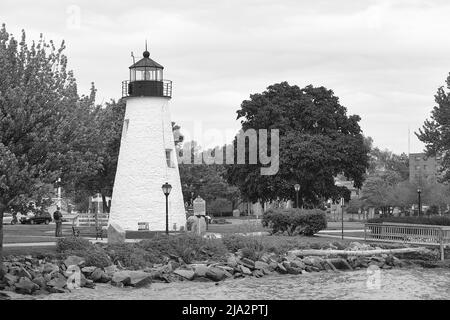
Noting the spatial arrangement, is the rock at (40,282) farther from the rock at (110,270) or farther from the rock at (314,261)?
the rock at (314,261)

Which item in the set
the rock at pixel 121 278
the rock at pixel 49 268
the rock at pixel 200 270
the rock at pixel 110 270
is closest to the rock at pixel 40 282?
the rock at pixel 49 268

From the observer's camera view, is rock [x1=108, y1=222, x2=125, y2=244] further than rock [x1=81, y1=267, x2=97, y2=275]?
Yes

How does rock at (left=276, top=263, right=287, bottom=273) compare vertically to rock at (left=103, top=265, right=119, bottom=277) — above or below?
below

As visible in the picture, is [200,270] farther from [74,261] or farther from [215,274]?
[74,261]

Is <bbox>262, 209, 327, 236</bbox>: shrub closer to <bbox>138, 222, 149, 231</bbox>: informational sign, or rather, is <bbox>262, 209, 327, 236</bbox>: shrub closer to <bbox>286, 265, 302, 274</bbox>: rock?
<bbox>138, 222, 149, 231</bbox>: informational sign

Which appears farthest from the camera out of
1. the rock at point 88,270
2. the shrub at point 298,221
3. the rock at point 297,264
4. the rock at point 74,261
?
the shrub at point 298,221

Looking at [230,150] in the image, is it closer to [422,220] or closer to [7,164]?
[422,220]

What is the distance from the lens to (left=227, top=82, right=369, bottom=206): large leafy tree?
62625 mm

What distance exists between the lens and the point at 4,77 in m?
30.5

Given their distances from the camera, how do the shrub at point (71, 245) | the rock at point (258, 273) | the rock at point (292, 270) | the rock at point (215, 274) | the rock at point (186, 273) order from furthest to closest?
the rock at point (292, 270)
the rock at point (258, 273)
the shrub at point (71, 245)
the rock at point (215, 274)
the rock at point (186, 273)

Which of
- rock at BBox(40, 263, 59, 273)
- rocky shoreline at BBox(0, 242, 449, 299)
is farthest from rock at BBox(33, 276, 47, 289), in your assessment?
rock at BBox(40, 263, 59, 273)

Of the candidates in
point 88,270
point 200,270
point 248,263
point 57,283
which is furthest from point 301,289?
point 57,283

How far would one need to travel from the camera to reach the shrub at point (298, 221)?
5247 cm

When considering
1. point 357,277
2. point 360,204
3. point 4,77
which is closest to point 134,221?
point 357,277
